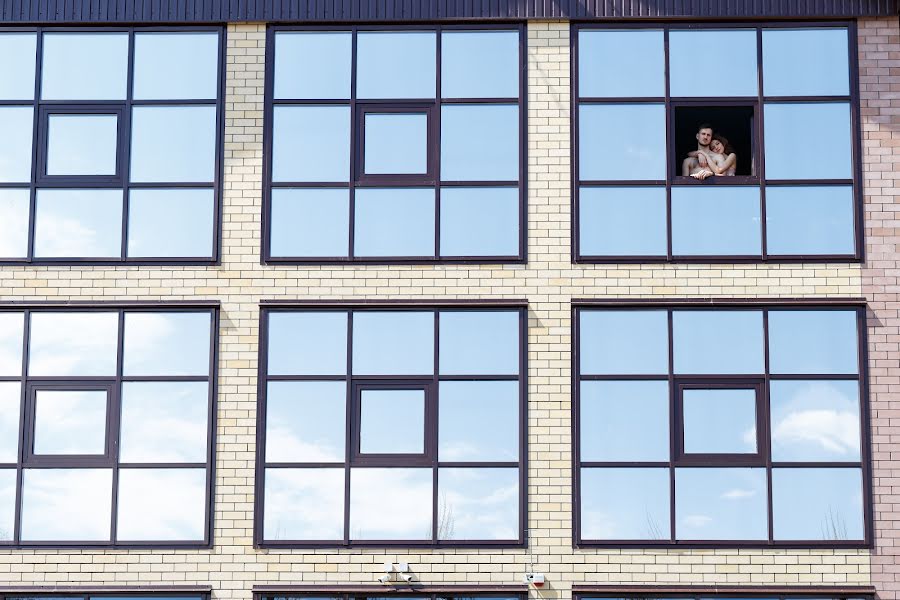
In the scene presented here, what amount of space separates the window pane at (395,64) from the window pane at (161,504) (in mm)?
4786

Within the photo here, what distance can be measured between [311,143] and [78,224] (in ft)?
9.19

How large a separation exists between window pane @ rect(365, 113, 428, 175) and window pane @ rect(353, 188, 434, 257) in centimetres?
27

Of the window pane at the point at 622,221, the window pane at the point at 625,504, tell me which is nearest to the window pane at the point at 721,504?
the window pane at the point at 625,504

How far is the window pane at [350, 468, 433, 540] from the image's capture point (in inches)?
548

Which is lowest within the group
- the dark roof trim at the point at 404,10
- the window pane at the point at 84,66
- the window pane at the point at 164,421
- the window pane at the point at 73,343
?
the window pane at the point at 164,421

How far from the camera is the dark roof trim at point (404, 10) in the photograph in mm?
14766

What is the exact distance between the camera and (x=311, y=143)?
14.7 metres

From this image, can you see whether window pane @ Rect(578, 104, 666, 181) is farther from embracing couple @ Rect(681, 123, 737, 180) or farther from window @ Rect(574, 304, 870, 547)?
window @ Rect(574, 304, 870, 547)

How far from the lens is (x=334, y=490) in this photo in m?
14.0

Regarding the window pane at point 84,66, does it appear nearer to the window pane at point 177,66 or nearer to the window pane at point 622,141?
the window pane at point 177,66

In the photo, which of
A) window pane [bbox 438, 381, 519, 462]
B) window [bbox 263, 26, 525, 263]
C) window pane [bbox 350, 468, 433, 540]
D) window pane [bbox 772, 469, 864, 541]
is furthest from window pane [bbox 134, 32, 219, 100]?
window pane [bbox 772, 469, 864, 541]

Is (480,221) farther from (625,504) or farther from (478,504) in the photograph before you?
(625,504)

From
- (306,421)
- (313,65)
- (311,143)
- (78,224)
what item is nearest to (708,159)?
(311,143)

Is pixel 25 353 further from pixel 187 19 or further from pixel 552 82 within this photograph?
pixel 552 82
